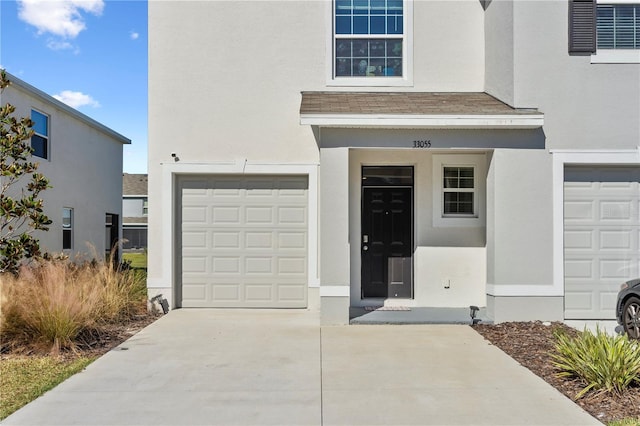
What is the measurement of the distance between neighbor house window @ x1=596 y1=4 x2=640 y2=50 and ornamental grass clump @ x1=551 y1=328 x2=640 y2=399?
19.0ft

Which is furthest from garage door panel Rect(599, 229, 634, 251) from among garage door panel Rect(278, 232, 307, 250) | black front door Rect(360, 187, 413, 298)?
garage door panel Rect(278, 232, 307, 250)

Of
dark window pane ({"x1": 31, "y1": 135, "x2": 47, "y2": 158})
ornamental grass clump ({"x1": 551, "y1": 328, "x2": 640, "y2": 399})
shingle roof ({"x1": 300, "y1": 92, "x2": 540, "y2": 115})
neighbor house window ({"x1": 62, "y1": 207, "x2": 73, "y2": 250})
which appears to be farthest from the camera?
neighbor house window ({"x1": 62, "y1": 207, "x2": 73, "y2": 250})

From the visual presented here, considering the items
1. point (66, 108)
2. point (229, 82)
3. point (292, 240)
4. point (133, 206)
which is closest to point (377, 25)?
point (229, 82)

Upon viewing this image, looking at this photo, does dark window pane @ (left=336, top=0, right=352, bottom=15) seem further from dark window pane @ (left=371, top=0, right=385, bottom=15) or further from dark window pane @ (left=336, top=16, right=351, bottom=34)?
dark window pane @ (left=371, top=0, right=385, bottom=15)

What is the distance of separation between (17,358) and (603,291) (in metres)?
9.38

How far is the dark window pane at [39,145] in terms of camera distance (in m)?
13.7

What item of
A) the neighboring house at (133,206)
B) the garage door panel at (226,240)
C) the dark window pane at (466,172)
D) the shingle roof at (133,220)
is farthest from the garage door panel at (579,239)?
the shingle roof at (133,220)

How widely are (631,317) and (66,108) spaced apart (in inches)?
611

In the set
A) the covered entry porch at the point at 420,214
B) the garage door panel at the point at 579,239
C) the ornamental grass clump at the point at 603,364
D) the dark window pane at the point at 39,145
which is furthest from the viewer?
the dark window pane at the point at 39,145

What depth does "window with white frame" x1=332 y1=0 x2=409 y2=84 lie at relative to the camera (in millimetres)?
9938

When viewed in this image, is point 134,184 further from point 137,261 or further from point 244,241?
point 244,241

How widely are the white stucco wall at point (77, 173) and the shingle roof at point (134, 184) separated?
1706 cm

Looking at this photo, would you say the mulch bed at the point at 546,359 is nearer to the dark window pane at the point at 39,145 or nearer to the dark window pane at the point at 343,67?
the dark window pane at the point at 343,67

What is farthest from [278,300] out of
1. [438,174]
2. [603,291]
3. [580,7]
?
[580,7]
